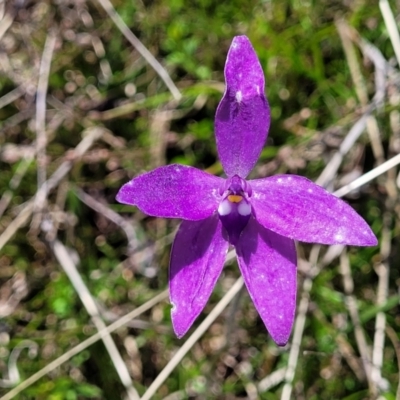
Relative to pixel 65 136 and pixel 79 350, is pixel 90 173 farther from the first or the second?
pixel 79 350

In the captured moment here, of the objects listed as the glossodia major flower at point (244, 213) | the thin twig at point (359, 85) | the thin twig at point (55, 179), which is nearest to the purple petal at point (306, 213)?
the glossodia major flower at point (244, 213)

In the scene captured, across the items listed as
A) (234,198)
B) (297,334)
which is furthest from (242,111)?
(297,334)

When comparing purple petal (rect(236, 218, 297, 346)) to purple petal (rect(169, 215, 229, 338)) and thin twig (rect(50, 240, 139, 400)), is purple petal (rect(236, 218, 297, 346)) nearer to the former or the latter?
purple petal (rect(169, 215, 229, 338))

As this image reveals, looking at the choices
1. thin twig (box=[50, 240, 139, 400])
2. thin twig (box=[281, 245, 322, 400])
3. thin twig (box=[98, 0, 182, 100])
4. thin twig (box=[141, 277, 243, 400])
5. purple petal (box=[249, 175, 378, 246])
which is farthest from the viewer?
thin twig (box=[98, 0, 182, 100])

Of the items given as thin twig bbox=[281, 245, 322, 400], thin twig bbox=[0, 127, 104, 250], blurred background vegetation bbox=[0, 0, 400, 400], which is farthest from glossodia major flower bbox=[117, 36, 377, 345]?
thin twig bbox=[0, 127, 104, 250]

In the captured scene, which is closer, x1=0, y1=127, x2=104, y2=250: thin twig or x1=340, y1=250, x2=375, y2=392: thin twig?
x1=340, y1=250, x2=375, y2=392: thin twig

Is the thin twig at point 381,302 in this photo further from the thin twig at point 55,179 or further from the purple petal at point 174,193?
the thin twig at point 55,179
